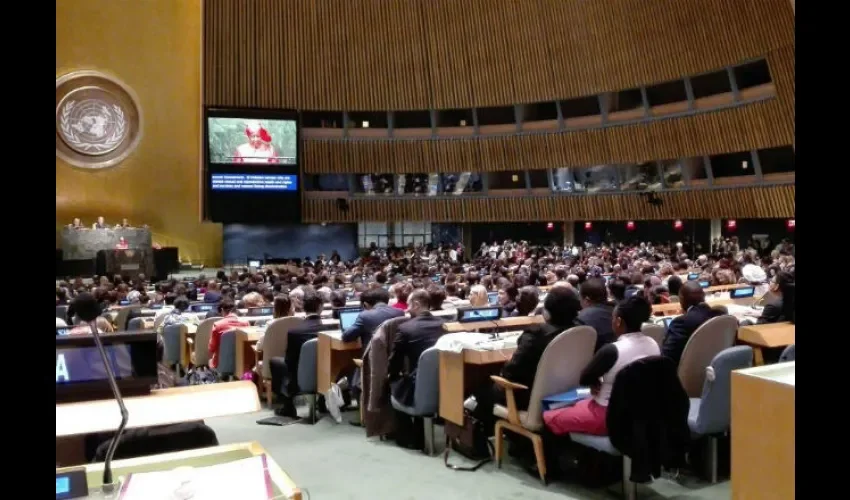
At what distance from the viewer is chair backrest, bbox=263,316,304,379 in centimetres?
607

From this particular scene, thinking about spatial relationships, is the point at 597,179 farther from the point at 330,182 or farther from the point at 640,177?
the point at 330,182

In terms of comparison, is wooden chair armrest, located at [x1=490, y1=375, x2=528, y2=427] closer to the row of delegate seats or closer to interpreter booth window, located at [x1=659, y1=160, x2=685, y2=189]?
the row of delegate seats

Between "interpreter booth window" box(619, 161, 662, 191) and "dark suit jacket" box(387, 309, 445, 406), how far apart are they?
697 inches

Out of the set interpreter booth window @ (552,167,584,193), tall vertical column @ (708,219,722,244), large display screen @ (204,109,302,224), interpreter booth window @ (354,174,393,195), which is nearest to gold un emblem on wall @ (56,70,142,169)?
large display screen @ (204,109,302,224)

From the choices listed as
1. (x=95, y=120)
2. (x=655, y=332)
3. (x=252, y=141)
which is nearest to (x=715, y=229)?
(x=252, y=141)

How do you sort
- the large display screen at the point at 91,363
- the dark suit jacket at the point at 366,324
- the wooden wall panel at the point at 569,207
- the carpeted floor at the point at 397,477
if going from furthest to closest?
the wooden wall panel at the point at 569,207 → the dark suit jacket at the point at 366,324 → the carpeted floor at the point at 397,477 → the large display screen at the point at 91,363

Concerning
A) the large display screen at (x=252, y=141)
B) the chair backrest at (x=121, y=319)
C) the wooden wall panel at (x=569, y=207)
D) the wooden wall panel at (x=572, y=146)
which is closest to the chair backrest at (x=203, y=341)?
the chair backrest at (x=121, y=319)

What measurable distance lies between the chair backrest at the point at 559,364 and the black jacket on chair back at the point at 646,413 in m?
0.51

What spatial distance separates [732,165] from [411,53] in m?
11.5

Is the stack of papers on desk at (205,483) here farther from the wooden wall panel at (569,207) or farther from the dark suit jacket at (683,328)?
the wooden wall panel at (569,207)

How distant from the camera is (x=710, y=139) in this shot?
19297mm

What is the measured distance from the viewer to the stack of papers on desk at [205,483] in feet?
5.57

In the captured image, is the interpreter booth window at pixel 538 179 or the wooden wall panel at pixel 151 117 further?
the interpreter booth window at pixel 538 179
